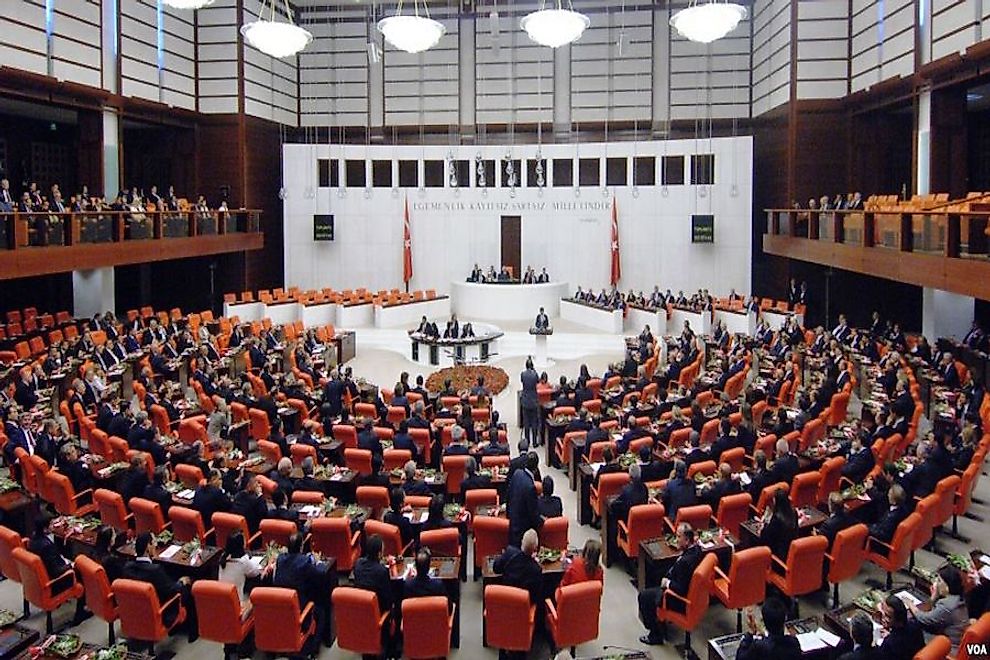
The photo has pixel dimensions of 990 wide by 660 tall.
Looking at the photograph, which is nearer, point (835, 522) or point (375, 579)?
point (375, 579)

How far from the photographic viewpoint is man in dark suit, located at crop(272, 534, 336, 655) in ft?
25.1

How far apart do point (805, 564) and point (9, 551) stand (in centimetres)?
805

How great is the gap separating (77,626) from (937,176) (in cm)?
2115

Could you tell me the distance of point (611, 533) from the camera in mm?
9828

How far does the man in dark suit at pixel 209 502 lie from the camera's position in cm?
946

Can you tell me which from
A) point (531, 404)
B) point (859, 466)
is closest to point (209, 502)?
point (531, 404)

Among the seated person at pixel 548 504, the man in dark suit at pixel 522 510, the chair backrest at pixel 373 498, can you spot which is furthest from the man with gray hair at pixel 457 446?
the man in dark suit at pixel 522 510

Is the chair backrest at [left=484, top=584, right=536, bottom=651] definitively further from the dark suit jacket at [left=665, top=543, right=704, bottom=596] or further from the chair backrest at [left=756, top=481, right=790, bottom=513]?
the chair backrest at [left=756, top=481, right=790, bottom=513]

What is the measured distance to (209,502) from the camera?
948cm

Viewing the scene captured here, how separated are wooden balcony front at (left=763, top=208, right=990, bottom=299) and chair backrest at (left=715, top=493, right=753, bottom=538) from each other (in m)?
6.51

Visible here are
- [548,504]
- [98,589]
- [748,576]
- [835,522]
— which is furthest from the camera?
[548,504]

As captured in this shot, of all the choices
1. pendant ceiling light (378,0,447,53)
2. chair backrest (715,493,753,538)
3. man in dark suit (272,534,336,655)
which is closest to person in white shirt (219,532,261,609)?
man in dark suit (272,534,336,655)

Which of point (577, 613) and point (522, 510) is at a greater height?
point (522, 510)

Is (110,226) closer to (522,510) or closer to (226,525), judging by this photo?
(226,525)
